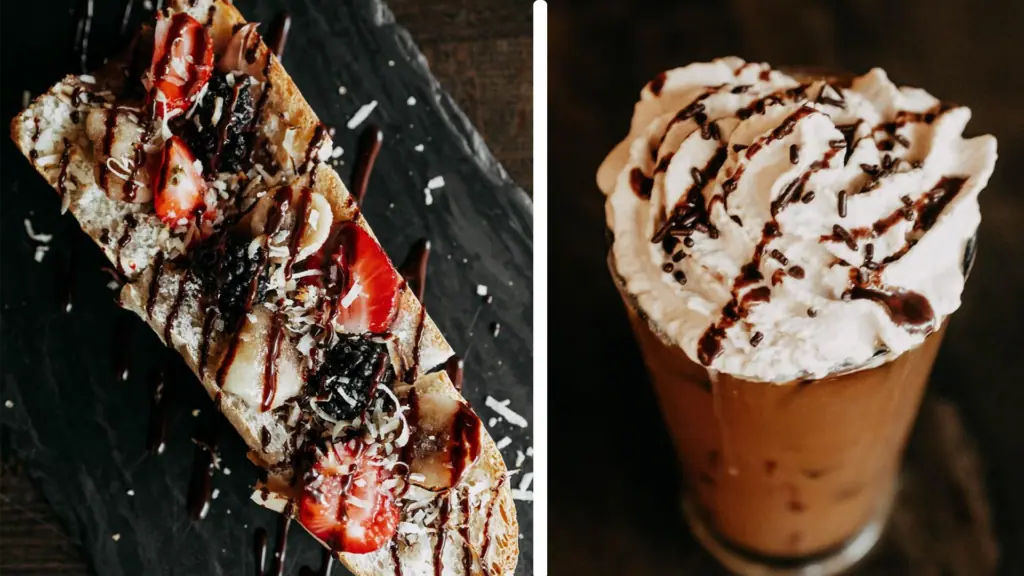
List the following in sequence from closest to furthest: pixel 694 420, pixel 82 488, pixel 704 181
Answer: pixel 704 181 < pixel 694 420 < pixel 82 488

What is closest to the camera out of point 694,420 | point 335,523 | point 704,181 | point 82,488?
point 704,181

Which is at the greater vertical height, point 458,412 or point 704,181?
point 704,181

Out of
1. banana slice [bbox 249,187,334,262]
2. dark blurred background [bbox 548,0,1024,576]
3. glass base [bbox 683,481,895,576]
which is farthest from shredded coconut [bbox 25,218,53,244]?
glass base [bbox 683,481,895,576]

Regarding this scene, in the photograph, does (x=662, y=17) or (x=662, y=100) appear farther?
(x=662, y=17)

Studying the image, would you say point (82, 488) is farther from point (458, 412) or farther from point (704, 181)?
point (704, 181)

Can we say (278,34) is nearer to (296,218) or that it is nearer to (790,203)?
(296,218)

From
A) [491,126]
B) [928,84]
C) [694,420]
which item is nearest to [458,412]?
[694,420]

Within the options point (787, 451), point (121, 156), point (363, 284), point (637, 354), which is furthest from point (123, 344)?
point (787, 451)
